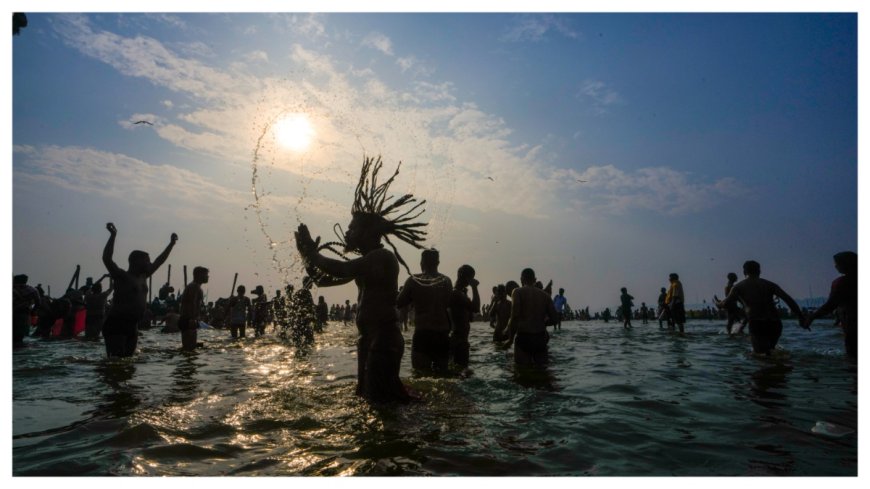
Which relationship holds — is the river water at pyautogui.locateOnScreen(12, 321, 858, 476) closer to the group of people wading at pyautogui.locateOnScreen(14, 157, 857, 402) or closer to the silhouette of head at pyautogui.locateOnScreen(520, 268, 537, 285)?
the group of people wading at pyautogui.locateOnScreen(14, 157, 857, 402)

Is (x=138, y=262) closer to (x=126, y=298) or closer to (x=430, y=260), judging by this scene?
(x=126, y=298)

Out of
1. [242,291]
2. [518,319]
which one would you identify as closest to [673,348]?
[518,319]

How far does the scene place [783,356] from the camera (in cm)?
929

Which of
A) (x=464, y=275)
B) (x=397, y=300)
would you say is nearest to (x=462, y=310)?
(x=464, y=275)

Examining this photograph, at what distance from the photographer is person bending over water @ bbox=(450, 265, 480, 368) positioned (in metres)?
8.34

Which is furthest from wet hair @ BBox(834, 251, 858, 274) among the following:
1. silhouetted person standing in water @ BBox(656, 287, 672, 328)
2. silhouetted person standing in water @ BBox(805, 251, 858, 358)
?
silhouetted person standing in water @ BBox(656, 287, 672, 328)

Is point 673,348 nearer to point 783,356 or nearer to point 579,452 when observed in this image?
point 783,356

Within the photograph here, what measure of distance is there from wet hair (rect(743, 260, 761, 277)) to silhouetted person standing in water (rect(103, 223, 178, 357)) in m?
10.9

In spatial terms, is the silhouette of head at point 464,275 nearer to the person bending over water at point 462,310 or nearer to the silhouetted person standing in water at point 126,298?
the person bending over water at point 462,310

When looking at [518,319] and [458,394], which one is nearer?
[458,394]

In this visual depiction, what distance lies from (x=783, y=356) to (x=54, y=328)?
73.4ft

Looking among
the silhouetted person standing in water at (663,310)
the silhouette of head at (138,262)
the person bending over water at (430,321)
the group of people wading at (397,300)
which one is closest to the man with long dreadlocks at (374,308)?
the group of people wading at (397,300)

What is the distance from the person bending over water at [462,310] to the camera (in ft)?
27.3

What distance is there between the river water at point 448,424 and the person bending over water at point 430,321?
0.57m
